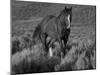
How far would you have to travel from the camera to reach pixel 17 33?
10.5 ft

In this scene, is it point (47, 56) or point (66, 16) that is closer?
point (47, 56)

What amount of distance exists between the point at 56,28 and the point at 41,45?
341 mm

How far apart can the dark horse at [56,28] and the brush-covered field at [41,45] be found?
0.06 meters

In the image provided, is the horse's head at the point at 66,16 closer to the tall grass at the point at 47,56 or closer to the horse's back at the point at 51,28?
the horse's back at the point at 51,28

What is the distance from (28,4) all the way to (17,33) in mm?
446

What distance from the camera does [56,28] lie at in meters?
3.40

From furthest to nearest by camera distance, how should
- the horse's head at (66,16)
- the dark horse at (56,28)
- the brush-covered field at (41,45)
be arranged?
the horse's head at (66,16) → the dark horse at (56,28) → the brush-covered field at (41,45)

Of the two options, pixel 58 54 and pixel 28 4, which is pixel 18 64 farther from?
pixel 28 4

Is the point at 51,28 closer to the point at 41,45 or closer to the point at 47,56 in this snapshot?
the point at 41,45

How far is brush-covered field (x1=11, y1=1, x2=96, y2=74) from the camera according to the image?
3205 millimetres

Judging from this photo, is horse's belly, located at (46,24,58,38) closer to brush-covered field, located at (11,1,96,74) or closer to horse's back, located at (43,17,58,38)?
horse's back, located at (43,17,58,38)

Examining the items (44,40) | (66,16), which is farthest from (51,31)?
(66,16)

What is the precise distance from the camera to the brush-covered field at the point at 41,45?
3.21m

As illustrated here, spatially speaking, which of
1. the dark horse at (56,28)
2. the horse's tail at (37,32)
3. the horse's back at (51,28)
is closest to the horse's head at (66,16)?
the dark horse at (56,28)
